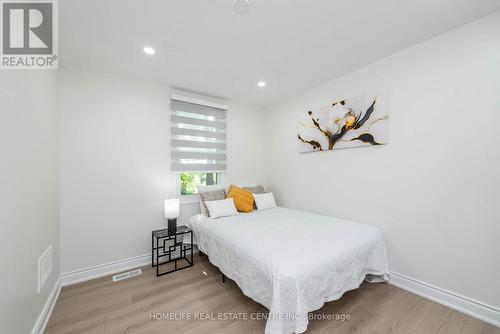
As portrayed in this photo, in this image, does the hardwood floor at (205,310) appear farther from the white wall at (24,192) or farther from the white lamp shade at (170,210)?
the white lamp shade at (170,210)

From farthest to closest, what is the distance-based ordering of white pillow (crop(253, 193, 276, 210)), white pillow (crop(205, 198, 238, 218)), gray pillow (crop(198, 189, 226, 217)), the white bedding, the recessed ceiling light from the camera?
white pillow (crop(253, 193, 276, 210)), gray pillow (crop(198, 189, 226, 217)), white pillow (crop(205, 198, 238, 218)), the recessed ceiling light, the white bedding

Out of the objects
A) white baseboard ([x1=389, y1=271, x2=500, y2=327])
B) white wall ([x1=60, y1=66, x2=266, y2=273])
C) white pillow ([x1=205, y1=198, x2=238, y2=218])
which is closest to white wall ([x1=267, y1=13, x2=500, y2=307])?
white baseboard ([x1=389, y1=271, x2=500, y2=327])

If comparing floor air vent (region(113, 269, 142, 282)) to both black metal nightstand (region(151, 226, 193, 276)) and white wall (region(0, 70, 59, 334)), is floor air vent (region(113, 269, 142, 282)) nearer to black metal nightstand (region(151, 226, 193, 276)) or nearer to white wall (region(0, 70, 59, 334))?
black metal nightstand (region(151, 226, 193, 276))

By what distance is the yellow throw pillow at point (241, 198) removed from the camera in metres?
3.06

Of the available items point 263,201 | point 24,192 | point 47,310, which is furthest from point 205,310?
point 263,201

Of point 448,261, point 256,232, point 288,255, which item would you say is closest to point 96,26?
point 256,232

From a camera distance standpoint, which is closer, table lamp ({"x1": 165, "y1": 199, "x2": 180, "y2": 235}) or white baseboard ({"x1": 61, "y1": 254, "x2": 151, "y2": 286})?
white baseboard ({"x1": 61, "y1": 254, "x2": 151, "y2": 286})

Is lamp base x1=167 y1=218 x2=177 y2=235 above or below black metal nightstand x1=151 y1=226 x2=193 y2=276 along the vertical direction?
above

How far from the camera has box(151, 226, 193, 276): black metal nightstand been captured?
2533 mm

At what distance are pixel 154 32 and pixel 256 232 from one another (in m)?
2.20

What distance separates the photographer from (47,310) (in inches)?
66.1

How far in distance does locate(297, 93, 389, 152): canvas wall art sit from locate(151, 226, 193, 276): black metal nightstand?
230 centimetres

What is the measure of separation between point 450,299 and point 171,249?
3146mm

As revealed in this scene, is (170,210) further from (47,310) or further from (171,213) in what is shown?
(47,310)
